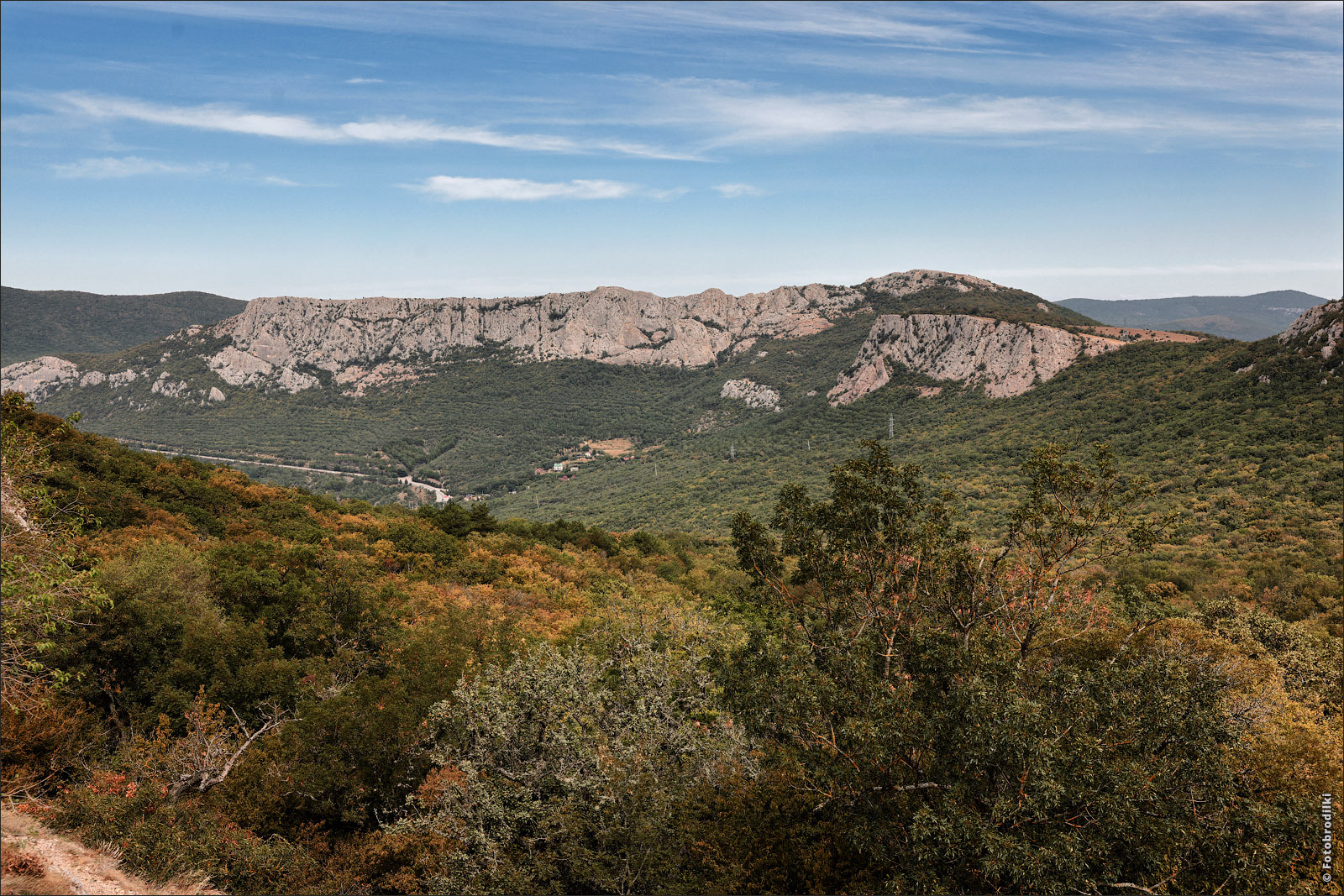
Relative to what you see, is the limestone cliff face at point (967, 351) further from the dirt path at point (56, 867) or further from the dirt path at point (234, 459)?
the dirt path at point (56, 867)

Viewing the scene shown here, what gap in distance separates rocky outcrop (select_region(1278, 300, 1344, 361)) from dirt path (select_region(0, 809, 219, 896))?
93.3 meters

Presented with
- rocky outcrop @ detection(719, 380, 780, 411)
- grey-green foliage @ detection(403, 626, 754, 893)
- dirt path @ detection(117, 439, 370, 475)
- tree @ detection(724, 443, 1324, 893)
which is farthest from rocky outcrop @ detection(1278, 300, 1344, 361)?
dirt path @ detection(117, 439, 370, 475)

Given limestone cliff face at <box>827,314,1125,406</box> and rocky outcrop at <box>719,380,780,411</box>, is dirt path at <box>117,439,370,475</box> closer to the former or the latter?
rocky outcrop at <box>719,380,780,411</box>

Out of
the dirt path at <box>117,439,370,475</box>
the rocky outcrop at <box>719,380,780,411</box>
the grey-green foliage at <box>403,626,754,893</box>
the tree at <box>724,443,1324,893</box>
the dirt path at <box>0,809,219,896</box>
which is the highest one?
the rocky outcrop at <box>719,380,780,411</box>

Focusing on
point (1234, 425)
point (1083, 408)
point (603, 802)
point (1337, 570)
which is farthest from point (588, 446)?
point (603, 802)

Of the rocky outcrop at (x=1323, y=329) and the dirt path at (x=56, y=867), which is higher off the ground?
the rocky outcrop at (x=1323, y=329)

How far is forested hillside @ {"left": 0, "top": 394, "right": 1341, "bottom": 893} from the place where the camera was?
9.11m

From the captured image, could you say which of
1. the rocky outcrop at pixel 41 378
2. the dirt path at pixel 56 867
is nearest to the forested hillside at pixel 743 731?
the dirt path at pixel 56 867

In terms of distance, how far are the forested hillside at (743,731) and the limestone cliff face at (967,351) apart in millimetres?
95511

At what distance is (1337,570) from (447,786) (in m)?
46.0

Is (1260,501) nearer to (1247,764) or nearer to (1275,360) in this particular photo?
(1275,360)

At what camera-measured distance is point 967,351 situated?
12238cm

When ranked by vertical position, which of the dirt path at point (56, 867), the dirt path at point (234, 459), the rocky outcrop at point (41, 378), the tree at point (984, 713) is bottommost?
the dirt path at point (234, 459)

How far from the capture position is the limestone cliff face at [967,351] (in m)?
107
